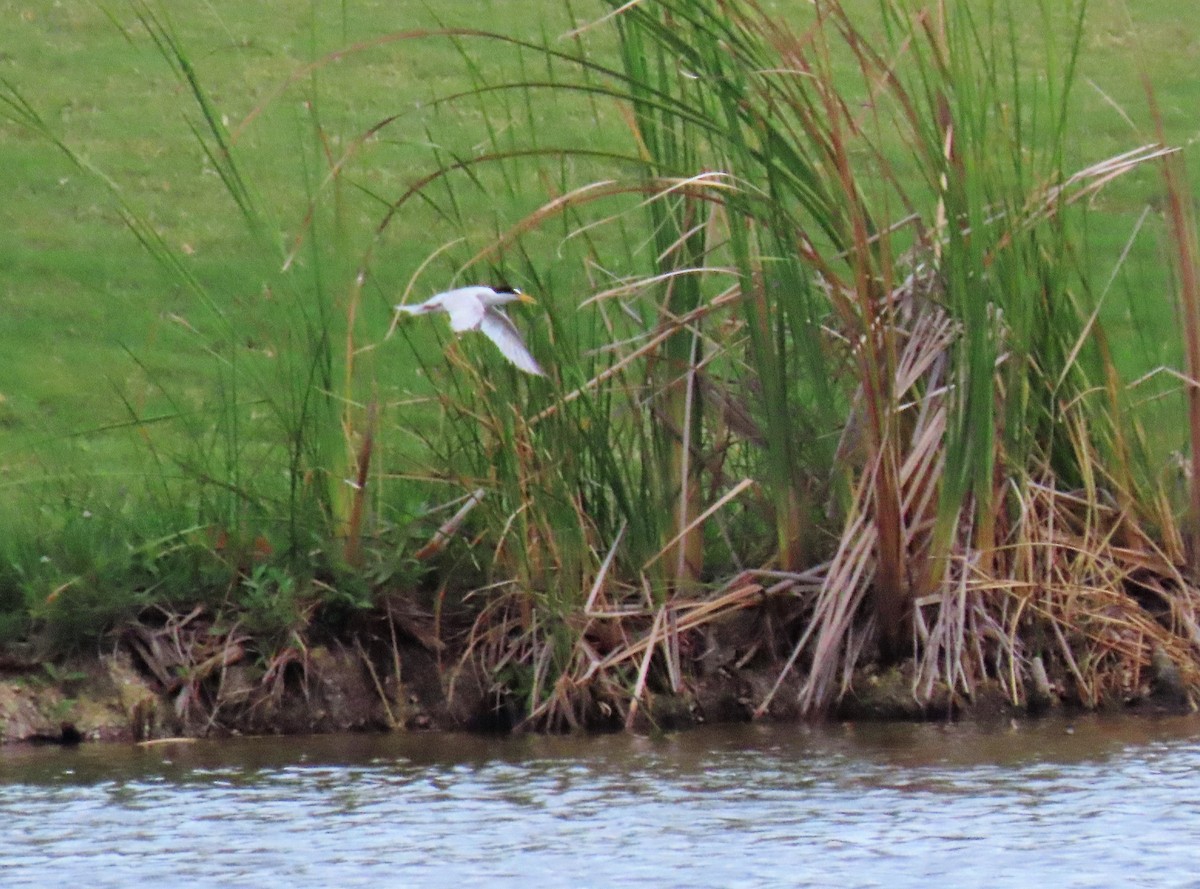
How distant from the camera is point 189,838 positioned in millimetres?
4035

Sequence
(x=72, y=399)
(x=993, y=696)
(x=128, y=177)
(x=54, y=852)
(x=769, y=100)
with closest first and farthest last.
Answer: (x=54, y=852) → (x=769, y=100) → (x=993, y=696) → (x=72, y=399) → (x=128, y=177)

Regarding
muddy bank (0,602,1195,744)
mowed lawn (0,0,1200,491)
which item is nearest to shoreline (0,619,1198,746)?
muddy bank (0,602,1195,744)

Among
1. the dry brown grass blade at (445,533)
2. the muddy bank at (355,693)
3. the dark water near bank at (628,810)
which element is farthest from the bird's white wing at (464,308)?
the dark water near bank at (628,810)

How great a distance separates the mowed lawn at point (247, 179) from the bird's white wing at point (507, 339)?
0.36m

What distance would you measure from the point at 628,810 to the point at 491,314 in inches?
49.3

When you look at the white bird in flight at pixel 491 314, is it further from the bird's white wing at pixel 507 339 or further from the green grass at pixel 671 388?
the green grass at pixel 671 388

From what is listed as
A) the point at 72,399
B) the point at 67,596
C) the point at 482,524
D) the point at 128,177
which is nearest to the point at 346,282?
the point at 482,524

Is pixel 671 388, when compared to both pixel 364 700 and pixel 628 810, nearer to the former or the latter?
pixel 364 700

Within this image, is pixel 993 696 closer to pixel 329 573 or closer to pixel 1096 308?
pixel 1096 308

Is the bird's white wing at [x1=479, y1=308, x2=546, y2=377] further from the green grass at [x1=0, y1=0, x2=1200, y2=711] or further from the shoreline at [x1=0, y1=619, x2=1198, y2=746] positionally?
the shoreline at [x1=0, y1=619, x2=1198, y2=746]

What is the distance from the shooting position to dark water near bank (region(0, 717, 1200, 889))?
3734 mm

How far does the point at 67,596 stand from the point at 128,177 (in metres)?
8.15

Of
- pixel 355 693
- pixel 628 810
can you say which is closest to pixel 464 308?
pixel 355 693

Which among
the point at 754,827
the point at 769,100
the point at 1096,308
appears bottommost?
the point at 754,827
